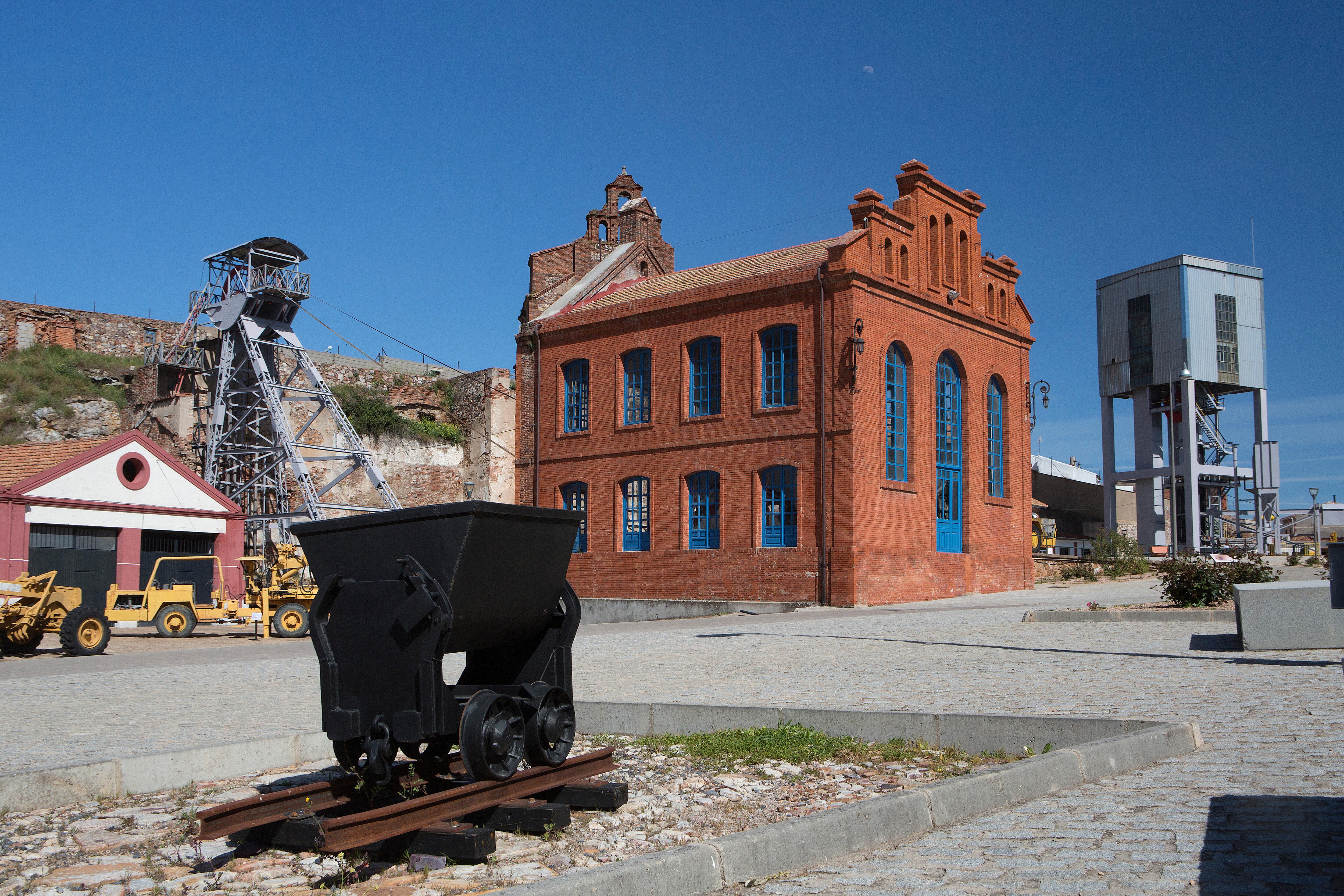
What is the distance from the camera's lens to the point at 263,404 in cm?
3750

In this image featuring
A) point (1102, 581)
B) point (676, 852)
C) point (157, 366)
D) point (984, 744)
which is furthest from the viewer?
point (157, 366)

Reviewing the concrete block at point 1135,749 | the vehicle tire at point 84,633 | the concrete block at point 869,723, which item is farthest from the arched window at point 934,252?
the concrete block at point 1135,749

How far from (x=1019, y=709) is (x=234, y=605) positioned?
63.5 ft

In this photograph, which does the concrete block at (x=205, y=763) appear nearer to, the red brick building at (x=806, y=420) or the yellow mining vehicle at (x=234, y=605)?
the yellow mining vehicle at (x=234, y=605)

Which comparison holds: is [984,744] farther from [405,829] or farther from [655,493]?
[655,493]

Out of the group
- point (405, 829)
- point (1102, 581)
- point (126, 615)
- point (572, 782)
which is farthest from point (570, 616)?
point (1102, 581)

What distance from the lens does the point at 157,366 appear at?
38.6 meters

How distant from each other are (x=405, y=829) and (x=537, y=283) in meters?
39.4

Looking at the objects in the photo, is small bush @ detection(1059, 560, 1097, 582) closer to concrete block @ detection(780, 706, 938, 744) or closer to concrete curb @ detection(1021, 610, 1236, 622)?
concrete curb @ detection(1021, 610, 1236, 622)

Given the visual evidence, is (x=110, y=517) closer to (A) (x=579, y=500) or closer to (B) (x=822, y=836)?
(A) (x=579, y=500)

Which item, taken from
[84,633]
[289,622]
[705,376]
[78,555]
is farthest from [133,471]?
[705,376]

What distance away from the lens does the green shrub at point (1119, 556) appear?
107 feet

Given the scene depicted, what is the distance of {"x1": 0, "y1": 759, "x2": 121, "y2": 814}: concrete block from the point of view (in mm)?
5406

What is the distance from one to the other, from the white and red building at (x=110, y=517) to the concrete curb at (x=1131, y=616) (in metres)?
21.2
